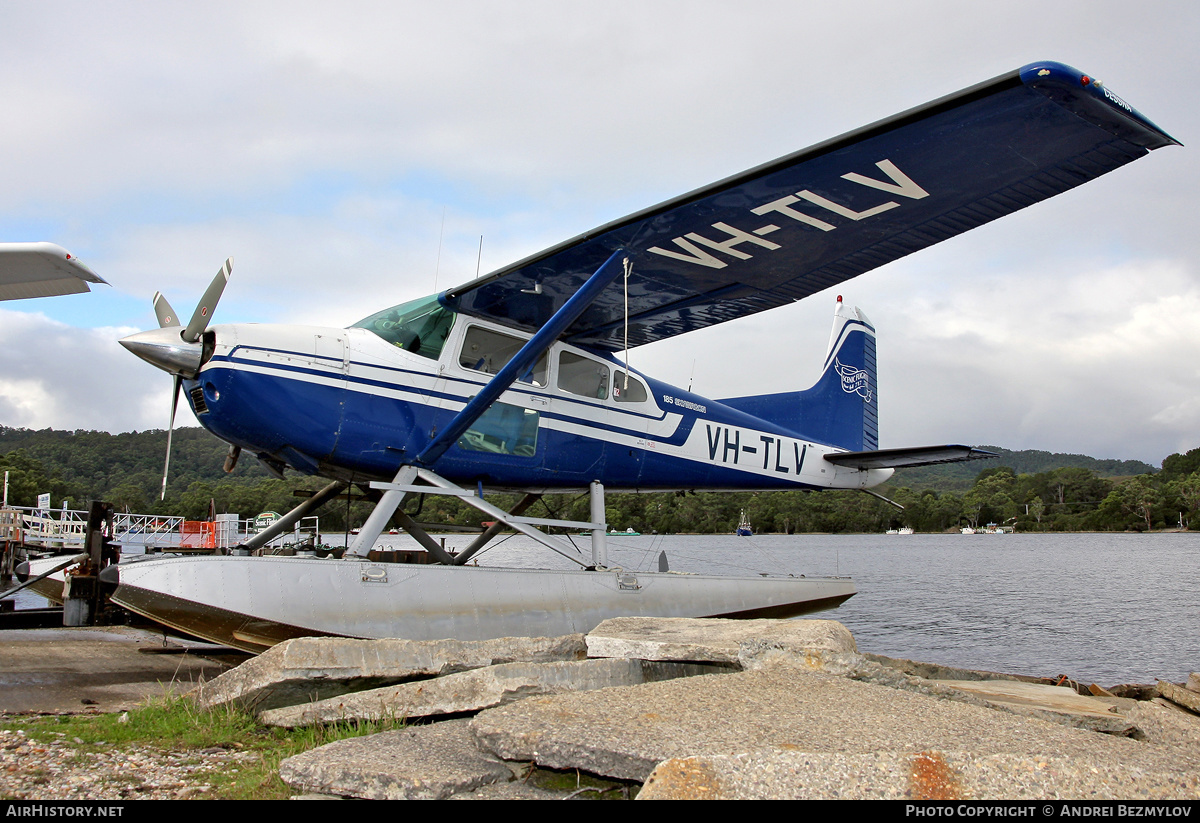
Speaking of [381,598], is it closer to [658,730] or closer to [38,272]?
[658,730]

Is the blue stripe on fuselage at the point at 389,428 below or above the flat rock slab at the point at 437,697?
above

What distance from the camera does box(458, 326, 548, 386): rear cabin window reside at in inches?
286

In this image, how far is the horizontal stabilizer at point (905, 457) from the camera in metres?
8.22

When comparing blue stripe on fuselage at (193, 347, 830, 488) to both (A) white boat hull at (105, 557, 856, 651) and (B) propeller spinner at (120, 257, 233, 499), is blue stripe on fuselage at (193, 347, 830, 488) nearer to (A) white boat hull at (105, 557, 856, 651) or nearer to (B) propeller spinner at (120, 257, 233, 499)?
(B) propeller spinner at (120, 257, 233, 499)

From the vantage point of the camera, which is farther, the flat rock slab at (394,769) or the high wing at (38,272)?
the high wing at (38,272)

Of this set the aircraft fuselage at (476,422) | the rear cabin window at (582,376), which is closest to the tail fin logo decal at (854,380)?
the aircraft fuselage at (476,422)

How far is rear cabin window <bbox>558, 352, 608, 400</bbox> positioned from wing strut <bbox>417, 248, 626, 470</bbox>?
1142 millimetres

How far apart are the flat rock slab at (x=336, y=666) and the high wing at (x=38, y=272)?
14.2 feet

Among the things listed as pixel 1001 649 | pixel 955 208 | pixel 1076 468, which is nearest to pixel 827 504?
pixel 1076 468

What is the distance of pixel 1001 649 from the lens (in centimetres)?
1190

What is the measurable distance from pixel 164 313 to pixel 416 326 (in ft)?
6.49

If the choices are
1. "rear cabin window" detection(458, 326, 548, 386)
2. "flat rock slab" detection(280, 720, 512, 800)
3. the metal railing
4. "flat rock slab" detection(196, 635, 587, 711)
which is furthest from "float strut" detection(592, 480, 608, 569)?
the metal railing

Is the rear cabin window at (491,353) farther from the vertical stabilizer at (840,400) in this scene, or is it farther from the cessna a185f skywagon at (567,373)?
the vertical stabilizer at (840,400)

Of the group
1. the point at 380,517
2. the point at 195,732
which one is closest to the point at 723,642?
the point at 195,732
